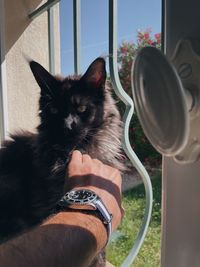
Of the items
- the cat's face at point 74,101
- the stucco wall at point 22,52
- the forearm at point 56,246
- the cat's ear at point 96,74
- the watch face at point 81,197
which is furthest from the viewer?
the stucco wall at point 22,52

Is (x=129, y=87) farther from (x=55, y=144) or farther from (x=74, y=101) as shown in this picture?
(x=55, y=144)

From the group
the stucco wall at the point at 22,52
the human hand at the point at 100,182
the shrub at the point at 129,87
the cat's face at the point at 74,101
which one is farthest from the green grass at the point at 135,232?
the stucco wall at the point at 22,52

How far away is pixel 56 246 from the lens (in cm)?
53

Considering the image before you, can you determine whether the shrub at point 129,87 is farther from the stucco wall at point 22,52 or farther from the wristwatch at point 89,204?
the stucco wall at point 22,52

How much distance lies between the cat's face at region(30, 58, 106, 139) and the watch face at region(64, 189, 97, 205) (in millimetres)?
471

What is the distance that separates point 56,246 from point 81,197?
0.13 meters

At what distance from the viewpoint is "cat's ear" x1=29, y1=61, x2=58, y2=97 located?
113 cm

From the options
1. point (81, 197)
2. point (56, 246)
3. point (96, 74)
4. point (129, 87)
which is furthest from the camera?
point (96, 74)

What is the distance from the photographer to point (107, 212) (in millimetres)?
628

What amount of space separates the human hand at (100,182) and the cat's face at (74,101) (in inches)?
13.8

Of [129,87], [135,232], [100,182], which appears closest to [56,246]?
[100,182]

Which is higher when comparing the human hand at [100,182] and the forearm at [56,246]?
the human hand at [100,182]

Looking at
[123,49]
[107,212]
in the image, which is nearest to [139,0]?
[123,49]

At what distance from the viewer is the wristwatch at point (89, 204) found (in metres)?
0.62
